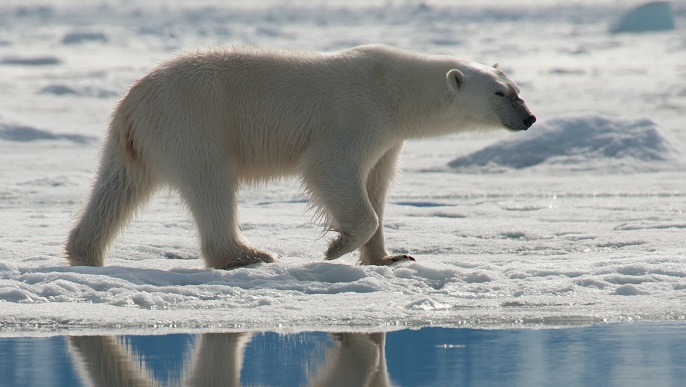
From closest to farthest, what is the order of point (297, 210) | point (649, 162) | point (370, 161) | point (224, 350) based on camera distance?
1. point (224, 350)
2. point (370, 161)
3. point (297, 210)
4. point (649, 162)

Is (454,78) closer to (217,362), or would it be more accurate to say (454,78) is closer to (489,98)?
(489,98)

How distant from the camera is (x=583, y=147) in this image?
10.9 m

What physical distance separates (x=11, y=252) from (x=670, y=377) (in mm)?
3587

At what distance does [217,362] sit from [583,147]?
7933mm

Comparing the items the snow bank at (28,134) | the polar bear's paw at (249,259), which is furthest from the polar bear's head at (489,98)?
the snow bank at (28,134)

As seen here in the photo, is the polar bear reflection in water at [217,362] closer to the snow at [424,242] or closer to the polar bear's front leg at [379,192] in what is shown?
the snow at [424,242]

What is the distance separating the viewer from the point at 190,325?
4.06 meters

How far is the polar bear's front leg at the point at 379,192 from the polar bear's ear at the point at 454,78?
0.45m

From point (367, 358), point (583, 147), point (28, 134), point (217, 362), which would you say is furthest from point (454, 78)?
point (28, 134)

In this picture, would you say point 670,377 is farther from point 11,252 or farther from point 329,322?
point 11,252

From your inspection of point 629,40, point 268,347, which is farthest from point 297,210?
point 629,40

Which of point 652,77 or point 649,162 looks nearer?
point 649,162

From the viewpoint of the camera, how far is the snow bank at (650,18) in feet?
127

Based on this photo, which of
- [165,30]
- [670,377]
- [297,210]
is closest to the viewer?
[670,377]
